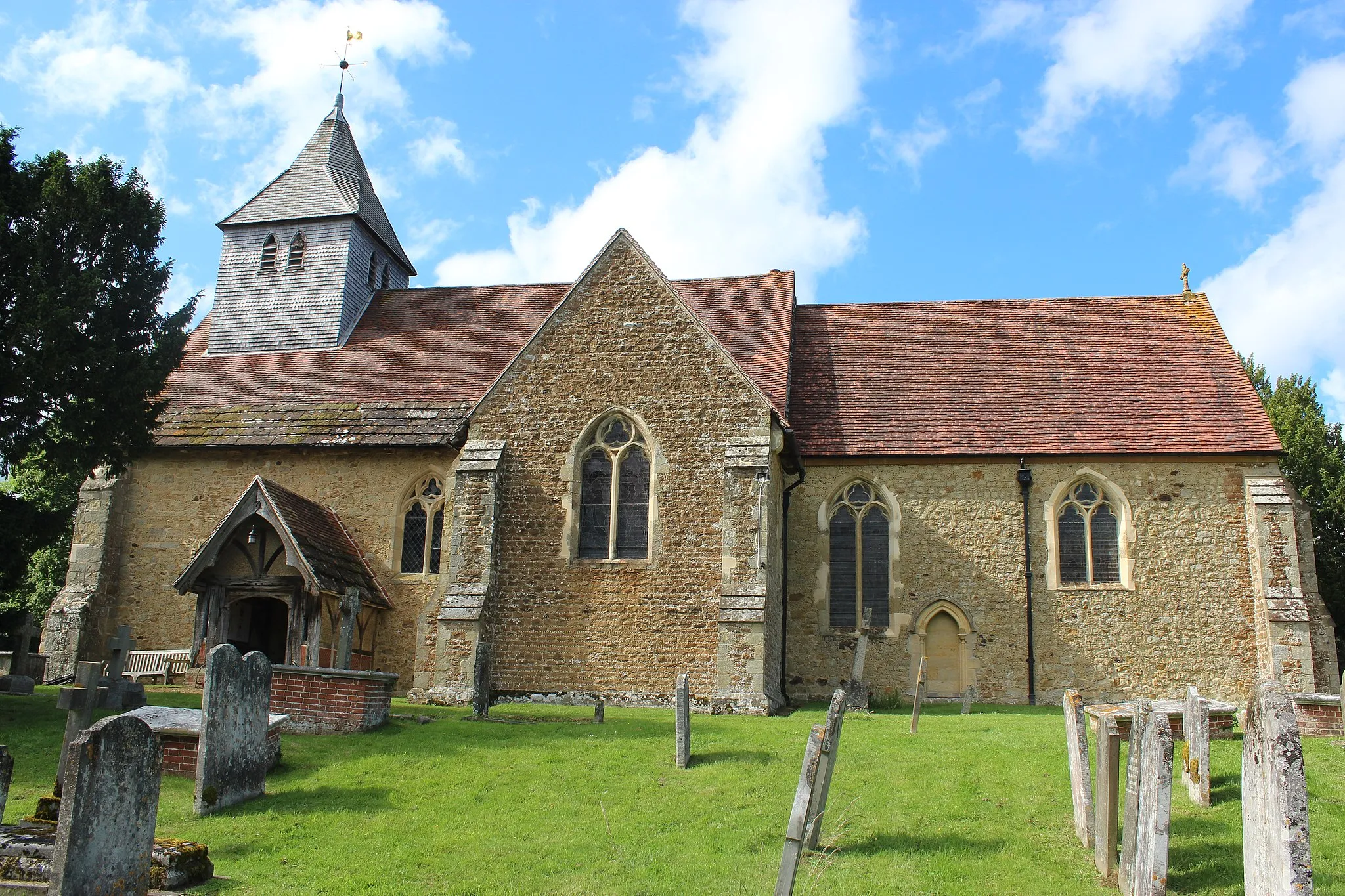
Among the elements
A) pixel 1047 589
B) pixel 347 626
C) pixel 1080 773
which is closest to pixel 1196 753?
pixel 1080 773

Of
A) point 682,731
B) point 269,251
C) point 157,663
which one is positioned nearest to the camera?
point 682,731

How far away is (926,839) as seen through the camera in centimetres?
927

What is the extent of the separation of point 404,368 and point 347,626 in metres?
8.10

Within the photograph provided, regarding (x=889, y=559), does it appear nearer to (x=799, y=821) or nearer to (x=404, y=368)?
(x=404, y=368)

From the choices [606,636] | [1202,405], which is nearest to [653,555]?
[606,636]

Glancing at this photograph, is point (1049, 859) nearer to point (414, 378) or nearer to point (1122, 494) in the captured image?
point (1122, 494)

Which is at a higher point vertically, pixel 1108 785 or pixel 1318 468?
pixel 1318 468

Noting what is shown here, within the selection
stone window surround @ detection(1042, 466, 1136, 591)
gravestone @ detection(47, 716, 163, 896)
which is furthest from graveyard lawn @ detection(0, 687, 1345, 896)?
stone window surround @ detection(1042, 466, 1136, 591)

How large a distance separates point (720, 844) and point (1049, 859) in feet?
8.85

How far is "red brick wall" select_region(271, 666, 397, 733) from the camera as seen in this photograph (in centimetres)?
1366

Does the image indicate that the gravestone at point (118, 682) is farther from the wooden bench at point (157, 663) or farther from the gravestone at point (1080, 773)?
the gravestone at point (1080, 773)

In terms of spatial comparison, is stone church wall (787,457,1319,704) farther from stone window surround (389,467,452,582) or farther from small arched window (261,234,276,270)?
small arched window (261,234,276,270)

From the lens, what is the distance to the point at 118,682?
1353 cm

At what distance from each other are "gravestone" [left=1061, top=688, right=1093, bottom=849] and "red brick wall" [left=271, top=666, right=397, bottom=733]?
855 centimetres
